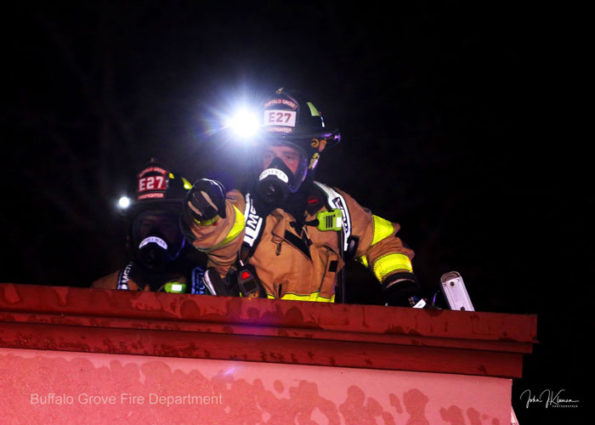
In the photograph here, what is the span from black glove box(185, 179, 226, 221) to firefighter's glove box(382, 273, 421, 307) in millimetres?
1048

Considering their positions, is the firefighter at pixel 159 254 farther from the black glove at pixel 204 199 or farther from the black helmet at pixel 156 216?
the black glove at pixel 204 199

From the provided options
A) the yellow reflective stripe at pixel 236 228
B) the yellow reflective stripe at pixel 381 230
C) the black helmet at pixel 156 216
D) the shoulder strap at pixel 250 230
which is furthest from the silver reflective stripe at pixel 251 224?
the yellow reflective stripe at pixel 381 230

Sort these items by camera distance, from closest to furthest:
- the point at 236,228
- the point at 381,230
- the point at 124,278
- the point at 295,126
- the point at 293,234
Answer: the point at 236,228 < the point at 293,234 < the point at 381,230 < the point at 295,126 < the point at 124,278

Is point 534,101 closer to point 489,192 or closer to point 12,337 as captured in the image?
point 489,192

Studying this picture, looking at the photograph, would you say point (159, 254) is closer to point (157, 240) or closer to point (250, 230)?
point (157, 240)

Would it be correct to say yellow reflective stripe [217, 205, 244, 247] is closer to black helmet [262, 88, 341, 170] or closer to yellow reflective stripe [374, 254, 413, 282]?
black helmet [262, 88, 341, 170]

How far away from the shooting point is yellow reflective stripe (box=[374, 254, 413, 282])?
2592 millimetres

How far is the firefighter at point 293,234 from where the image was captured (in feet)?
8.15

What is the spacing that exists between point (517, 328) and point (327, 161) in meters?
5.07

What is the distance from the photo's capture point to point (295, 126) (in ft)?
9.81

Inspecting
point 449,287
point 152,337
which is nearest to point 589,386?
point 449,287

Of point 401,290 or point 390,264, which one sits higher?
point 390,264

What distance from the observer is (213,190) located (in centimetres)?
206

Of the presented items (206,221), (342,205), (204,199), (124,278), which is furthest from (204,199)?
(124,278)
